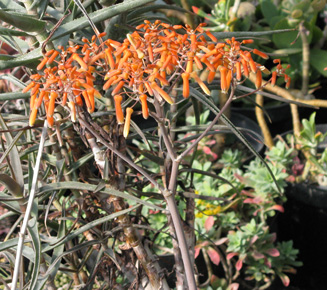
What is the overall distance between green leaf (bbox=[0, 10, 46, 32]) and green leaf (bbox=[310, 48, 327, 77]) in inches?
57.1

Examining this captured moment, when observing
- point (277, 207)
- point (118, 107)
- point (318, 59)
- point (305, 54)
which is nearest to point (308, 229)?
point (277, 207)

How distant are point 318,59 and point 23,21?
1.51 m

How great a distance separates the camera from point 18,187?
1.76ft

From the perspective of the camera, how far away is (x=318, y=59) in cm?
172

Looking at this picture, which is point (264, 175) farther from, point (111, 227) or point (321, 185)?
point (111, 227)

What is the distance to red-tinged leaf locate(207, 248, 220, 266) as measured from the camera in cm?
100

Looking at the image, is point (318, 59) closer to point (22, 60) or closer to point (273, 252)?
point (273, 252)

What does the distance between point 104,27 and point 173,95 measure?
151mm

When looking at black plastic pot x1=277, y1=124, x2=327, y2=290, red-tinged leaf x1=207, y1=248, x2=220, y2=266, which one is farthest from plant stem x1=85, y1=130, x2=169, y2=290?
black plastic pot x1=277, y1=124, x2=327, y2=290

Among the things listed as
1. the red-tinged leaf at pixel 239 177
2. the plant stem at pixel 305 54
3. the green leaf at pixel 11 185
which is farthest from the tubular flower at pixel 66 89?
the plant stem at pixel 305 54

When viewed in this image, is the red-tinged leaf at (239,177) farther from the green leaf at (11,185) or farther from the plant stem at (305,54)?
the green leaf at (11,185)

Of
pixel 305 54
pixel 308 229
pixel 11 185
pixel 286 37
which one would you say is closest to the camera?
pixel 11 185

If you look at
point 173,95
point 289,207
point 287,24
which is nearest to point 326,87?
point 287,24

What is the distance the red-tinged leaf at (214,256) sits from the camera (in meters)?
1.00
